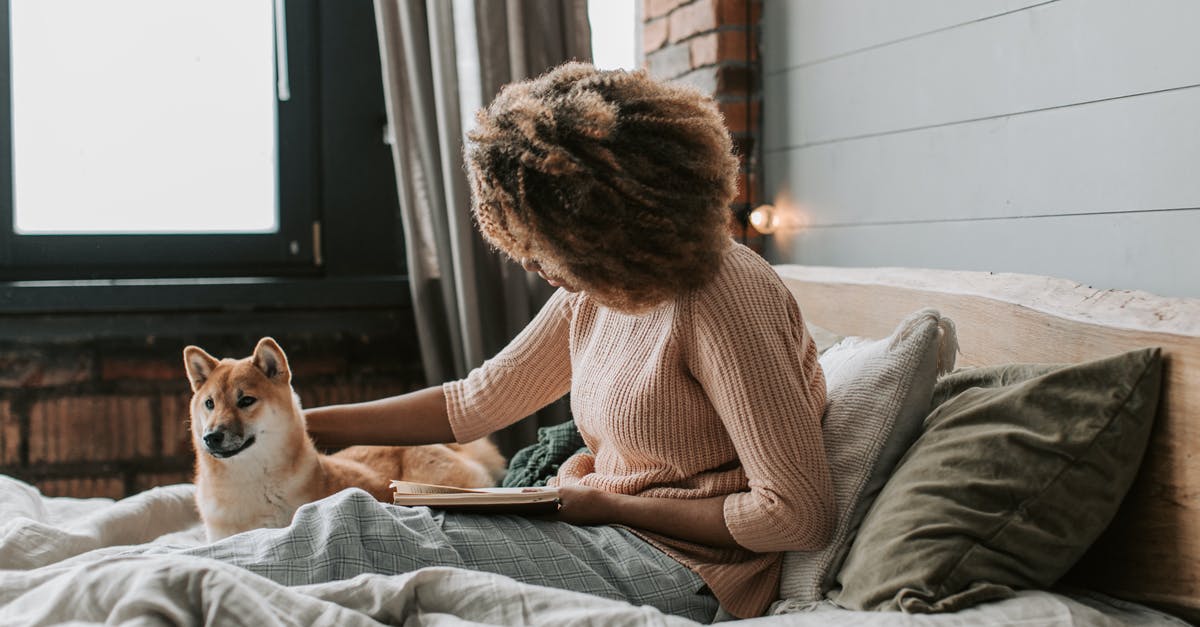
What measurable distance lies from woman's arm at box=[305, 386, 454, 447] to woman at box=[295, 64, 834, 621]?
17.0 inches

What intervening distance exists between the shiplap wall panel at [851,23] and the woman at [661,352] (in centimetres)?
74

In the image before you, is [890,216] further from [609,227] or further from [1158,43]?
[609,227]

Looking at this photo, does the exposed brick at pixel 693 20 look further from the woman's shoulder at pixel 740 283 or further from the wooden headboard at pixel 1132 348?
the woman's shoulder at pixel 740 283

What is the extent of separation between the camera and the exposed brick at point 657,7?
2635mm

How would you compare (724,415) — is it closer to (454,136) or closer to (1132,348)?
(1132,348)

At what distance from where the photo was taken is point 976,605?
3.54 feet

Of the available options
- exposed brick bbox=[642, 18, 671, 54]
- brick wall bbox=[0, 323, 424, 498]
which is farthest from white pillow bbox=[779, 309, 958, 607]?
brick wall bbox=[0, 323, 424, 498]

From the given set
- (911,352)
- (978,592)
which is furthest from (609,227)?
(978,592)

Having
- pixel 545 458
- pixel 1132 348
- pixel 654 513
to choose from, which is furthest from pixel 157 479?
pixel 1132 348

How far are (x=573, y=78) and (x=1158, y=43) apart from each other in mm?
811

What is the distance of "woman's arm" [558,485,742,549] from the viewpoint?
1.29 m

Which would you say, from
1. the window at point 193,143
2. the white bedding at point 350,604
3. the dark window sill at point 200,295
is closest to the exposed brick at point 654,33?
the window at point 193,143

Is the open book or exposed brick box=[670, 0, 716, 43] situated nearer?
the open book

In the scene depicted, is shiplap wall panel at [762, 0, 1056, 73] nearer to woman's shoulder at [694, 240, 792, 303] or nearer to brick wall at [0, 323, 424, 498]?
woman's shoulder at [694, 240, 792, 303]
